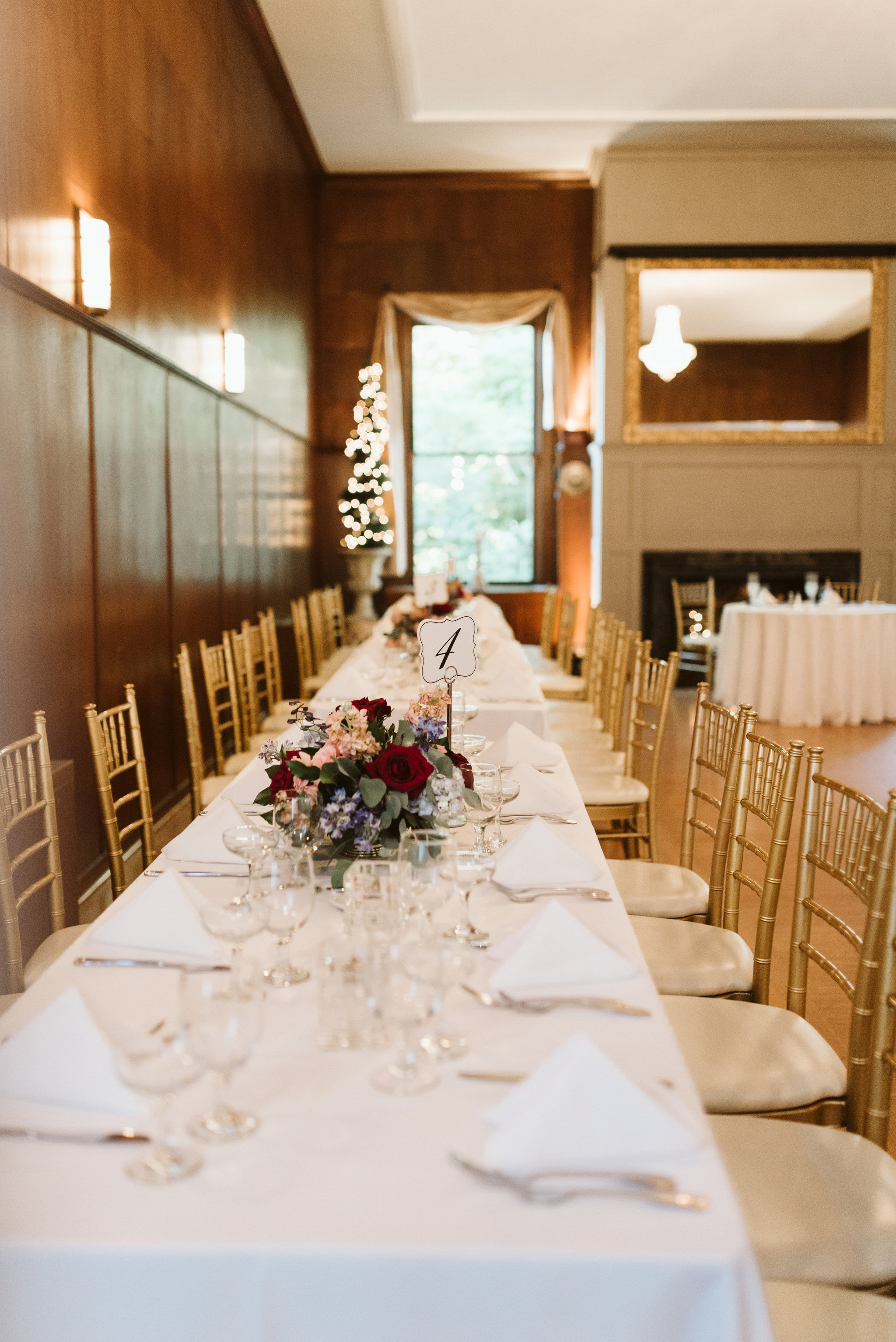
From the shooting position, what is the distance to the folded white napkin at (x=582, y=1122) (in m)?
1.21

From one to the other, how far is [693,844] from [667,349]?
7.69 m

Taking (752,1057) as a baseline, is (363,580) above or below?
above

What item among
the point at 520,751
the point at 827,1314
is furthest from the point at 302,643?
the point at 827,1314

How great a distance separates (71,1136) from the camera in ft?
4.24

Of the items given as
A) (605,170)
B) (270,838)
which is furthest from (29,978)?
(605,170)

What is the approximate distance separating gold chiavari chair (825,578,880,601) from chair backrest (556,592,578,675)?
3383 millimetres

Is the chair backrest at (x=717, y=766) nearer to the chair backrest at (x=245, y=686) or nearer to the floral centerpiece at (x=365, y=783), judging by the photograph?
the floral centerpiece at (x=365, y=783)

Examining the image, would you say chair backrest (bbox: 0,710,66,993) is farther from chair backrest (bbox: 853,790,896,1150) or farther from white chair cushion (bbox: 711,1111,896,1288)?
chair backrest (bbox: 853,790,896,1150)

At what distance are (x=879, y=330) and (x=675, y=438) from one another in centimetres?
214

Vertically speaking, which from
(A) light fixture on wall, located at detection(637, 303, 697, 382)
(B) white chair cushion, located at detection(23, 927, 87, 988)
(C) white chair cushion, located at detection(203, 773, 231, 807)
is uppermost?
(A) light fixture on wall, located at detection(637, 303, 697, 382)

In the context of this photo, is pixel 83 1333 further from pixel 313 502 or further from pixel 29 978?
pixel 313 502

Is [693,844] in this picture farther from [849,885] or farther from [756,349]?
[756,349]

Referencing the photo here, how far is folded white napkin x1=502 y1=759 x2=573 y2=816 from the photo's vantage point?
2.74 m

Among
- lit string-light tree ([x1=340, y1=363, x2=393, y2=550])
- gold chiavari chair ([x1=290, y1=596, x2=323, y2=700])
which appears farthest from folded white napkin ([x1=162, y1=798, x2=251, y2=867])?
lit string-light tree ([x1=340, y1=363, x2=393, y2=550])
